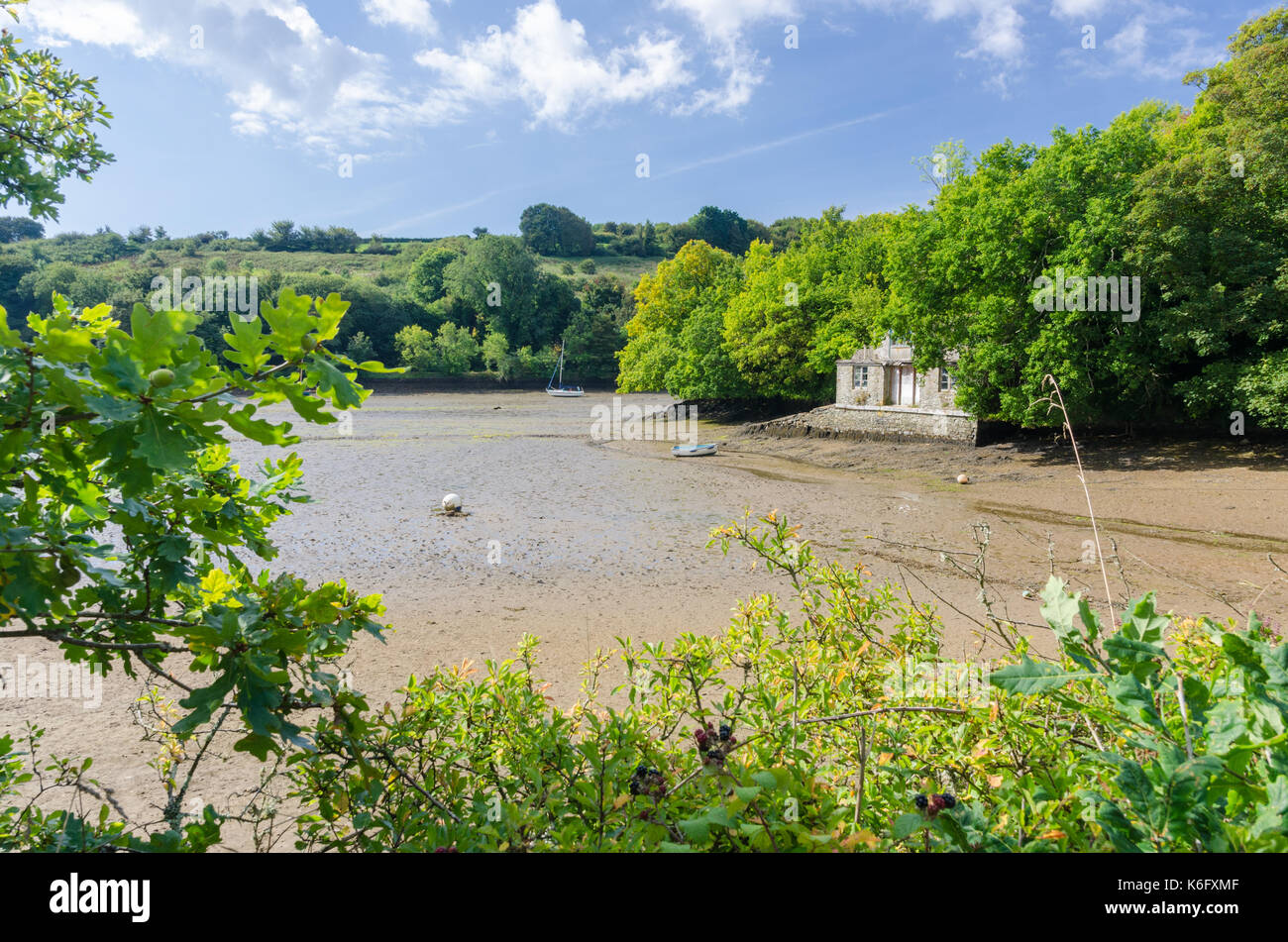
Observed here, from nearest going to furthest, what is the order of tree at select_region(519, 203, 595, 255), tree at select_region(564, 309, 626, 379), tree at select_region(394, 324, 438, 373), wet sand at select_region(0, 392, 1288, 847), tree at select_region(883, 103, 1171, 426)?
wet sand at select_region(0, 392, 1288, 847) → tree at select_region(883, 103, 1171, 426) → tree at select_region(394, 324, 438, 373) → tree at select_region(564, 309, 626, 379) → tree at select_region(519, 203, 595, 255)

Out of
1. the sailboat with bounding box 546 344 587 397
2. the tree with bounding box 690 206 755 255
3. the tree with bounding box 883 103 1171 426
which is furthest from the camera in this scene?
the tree with bounding box 690 206 755 255

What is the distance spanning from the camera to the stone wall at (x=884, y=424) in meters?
27.7

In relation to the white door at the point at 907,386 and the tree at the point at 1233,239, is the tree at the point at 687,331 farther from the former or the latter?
the tree at the point at 1233,239

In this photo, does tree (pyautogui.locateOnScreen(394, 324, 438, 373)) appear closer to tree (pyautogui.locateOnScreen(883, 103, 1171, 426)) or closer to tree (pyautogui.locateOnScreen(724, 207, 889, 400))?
tree (pyautogui.locateOnScreen(724, 207, 889, 400))

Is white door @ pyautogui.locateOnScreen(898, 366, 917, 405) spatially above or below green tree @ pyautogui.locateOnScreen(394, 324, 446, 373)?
below

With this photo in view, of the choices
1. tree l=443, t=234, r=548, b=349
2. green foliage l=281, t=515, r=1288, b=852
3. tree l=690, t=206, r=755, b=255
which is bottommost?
green foliage l=281, t=515, r=1288, b=852

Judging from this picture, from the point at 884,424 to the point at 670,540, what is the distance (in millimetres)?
18154

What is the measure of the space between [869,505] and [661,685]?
1858 centimetres

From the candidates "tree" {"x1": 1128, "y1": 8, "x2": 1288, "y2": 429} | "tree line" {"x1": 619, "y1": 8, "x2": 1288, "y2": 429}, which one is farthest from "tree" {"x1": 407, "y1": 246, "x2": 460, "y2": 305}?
"tree" {"x1": 1128, "y1": 8, "x2": 1288, "y2": 429}

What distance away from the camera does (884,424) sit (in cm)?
3066

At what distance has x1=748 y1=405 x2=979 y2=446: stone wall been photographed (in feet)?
90.7

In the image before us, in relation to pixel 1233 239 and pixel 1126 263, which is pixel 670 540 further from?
pixel 1233 239

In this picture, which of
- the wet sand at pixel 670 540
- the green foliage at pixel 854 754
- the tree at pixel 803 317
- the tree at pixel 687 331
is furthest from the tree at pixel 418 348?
the green foliage at pixel 854 754
